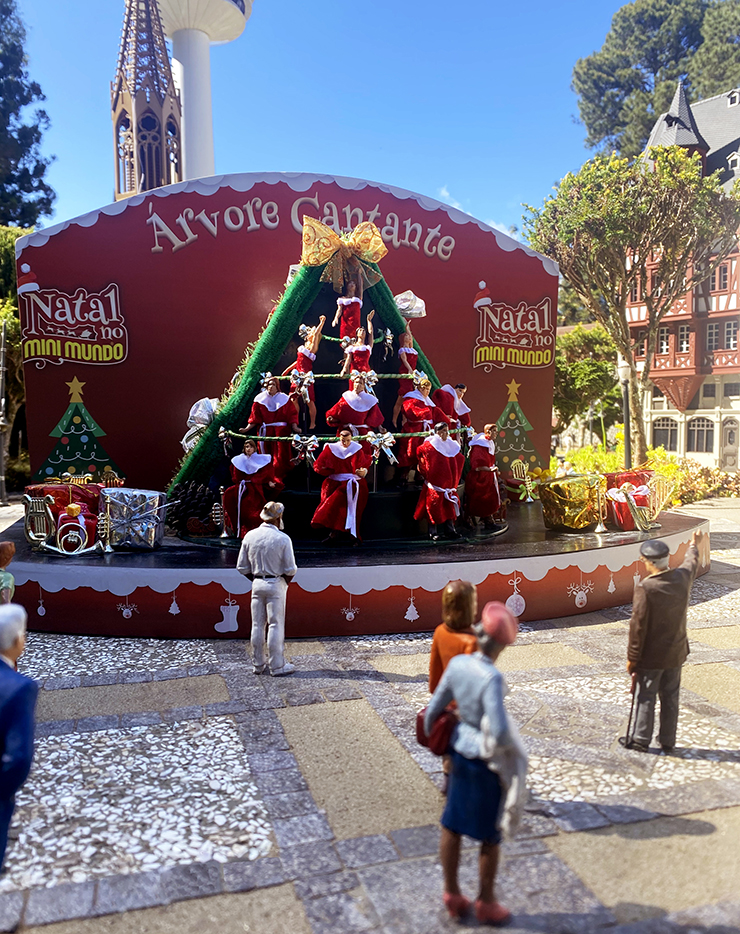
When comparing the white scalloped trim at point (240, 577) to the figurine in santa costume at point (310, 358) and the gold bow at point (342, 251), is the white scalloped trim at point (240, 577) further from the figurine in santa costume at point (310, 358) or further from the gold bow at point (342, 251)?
the gold bow at point (342, 251)

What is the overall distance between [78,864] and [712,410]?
1270 inches

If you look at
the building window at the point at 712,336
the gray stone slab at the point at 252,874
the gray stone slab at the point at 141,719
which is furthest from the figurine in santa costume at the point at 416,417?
the building window at the point at 712,336

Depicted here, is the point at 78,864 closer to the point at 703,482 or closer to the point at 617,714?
the point at 617,714

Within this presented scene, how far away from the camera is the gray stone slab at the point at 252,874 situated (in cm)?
379

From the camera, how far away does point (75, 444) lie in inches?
510

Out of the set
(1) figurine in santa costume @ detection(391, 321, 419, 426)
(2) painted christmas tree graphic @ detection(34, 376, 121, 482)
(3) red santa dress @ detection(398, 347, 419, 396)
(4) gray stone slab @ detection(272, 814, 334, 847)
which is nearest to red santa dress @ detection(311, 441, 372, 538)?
(1) figurine in santa costume @ detection(391, 321, 419, 426)

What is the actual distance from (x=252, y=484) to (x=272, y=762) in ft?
17.3

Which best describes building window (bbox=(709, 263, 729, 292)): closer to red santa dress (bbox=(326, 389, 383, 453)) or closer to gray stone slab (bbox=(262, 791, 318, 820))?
red santa dress (bbox=(326, 389, 383, 453))

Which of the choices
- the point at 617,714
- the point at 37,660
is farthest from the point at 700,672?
the point at 37,660

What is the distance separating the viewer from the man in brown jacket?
5121mm

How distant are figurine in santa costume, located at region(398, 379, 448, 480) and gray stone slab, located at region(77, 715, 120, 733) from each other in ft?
18.3

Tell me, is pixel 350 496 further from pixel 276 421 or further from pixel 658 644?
pixel 658 644

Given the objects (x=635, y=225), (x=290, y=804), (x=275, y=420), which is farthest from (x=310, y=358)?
(x=635, y=225)

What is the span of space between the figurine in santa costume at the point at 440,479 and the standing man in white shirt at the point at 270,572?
3495 mm
